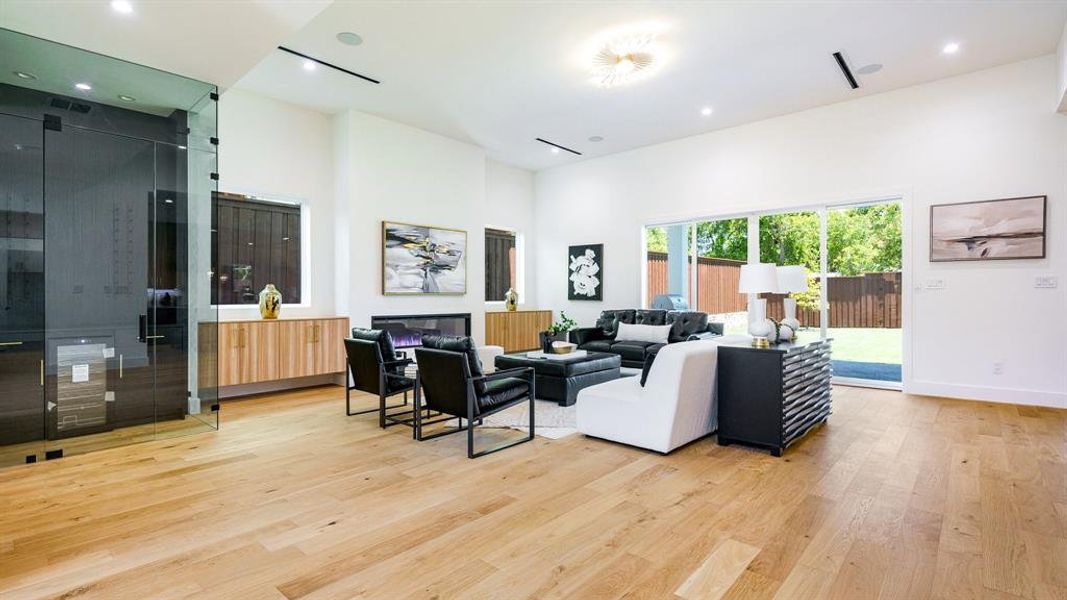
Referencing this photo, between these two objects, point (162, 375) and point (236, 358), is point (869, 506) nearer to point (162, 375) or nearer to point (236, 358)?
point (162, 375)

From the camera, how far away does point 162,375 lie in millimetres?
4418

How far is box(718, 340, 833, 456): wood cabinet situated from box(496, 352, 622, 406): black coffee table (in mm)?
1602

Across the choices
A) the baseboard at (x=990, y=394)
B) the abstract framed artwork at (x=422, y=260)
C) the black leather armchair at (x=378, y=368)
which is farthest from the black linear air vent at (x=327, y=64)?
the baseboard at (x=990, y=394)

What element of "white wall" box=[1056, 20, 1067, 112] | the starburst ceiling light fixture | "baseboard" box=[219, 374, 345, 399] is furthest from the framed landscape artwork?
"baseboard" box=[219, 374, 345, 399]

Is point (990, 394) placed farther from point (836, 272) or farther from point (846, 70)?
point (846, 70)

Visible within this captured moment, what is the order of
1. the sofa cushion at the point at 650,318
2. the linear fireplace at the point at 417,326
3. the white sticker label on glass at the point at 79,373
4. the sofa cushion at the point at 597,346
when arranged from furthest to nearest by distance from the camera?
1. the sofa cushion at the point at 650,318
2. the sofa cushion at the point at 597,346
3. the linear fireplace at the point at 417,326
4. the white sticker label on glass at the point at 79,373

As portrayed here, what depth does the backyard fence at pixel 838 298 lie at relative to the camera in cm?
617

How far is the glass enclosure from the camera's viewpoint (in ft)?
12.1

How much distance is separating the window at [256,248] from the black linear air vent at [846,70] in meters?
6.34

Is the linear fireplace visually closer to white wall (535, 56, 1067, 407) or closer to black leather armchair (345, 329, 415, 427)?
black leather armchair (345, 329, 415, 427)

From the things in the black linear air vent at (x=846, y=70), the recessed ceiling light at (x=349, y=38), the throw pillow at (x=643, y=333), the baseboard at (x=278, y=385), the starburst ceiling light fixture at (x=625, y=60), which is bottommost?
the baseboard at (x=278, y=385)

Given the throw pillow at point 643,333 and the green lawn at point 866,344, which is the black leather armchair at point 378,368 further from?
the green lawn at point 866,344

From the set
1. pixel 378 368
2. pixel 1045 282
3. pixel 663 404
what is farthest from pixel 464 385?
pixel 1045 282

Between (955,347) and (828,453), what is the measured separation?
3.22 metres
